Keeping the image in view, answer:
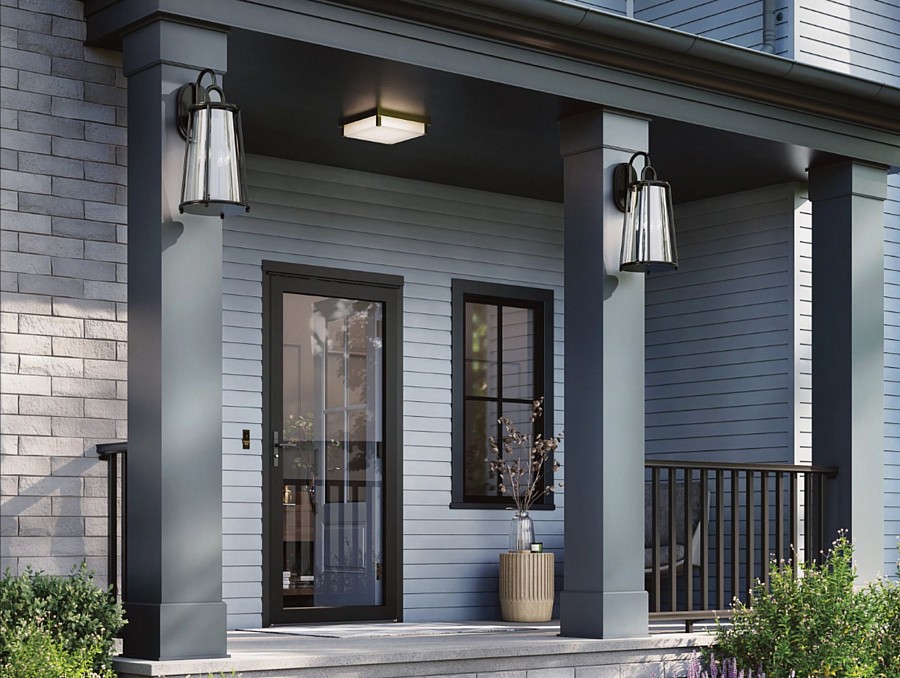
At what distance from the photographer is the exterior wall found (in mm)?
8391

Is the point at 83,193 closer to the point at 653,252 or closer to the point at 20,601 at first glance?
the point at 20,601

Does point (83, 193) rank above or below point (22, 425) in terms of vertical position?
above

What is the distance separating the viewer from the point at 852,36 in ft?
29.0

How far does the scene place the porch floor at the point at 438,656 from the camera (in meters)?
4.93

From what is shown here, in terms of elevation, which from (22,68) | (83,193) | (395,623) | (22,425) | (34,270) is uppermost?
(22,68)

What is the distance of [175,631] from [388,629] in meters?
2.42

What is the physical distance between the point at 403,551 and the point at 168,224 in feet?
11.4

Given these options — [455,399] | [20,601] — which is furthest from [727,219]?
[20,601]

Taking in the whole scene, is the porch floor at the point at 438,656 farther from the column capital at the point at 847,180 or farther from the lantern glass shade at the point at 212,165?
the column capital at the point at 847,180

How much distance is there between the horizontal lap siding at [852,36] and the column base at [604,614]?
3962mm

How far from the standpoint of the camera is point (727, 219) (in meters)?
8.49

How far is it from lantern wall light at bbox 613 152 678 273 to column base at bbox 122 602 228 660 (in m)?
2.50

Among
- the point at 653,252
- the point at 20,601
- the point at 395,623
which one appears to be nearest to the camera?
the point at 20,601

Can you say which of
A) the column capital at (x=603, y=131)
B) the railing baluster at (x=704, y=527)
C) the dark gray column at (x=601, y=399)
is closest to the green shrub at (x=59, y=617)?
the dark gray column at (x=601, y=399)
